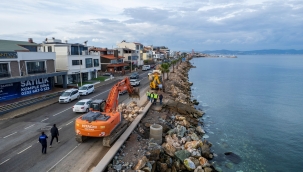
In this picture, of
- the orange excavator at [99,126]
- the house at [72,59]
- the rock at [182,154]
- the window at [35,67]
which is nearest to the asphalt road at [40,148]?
the orange excavator at [99,126]

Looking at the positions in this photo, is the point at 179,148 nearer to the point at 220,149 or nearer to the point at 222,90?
the point at 220,149

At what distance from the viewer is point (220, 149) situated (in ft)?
79.2

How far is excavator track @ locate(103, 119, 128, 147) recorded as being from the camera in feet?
52.6

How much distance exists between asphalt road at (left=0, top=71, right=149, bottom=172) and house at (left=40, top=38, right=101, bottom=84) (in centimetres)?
2196

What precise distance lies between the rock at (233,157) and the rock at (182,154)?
224 inches

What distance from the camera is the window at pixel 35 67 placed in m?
33.1

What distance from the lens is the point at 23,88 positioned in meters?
31.6

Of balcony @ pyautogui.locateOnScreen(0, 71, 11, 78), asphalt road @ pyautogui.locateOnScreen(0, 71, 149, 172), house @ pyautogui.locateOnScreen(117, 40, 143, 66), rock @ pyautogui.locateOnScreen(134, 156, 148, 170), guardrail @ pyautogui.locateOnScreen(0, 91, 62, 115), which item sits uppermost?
house @ pyautogui.locateOnScreen(117, 40, 143, 66)

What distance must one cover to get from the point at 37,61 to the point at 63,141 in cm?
2232

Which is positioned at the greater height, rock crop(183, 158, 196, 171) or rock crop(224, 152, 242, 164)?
rock crop(183, 158, 196, 171)

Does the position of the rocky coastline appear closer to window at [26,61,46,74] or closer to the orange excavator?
the orange excavator

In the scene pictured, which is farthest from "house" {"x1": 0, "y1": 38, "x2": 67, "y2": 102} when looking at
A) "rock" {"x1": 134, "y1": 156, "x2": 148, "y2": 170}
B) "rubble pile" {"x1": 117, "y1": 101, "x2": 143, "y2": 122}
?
"rock" {"x1": 134, "y1": 156, "x2": 148, "y2": 170}

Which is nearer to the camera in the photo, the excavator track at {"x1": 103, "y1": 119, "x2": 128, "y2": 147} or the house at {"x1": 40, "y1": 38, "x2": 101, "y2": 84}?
the excavator track at {"x1": 103, "y1": 119, "x2": 128, "y2": 147}

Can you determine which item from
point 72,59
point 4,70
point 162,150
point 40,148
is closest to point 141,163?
point 162,150
